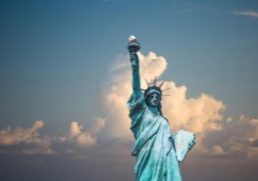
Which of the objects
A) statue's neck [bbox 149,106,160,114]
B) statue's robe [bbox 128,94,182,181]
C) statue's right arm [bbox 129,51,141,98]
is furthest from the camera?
statue's neck [bbox 149,106,160,114]

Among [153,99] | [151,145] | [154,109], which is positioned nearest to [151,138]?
[151,145]

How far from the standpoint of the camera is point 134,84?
19.6 metres

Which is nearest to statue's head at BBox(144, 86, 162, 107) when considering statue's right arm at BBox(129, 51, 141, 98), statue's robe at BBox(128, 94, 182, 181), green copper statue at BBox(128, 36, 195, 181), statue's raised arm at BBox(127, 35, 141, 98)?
green copper statue at BBox(128, 36, 195, 181)

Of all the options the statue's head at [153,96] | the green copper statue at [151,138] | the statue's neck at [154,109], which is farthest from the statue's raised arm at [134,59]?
the statue's neck at [154,109]

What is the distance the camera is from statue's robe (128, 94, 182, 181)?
1917 cm

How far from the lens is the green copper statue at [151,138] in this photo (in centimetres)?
1920

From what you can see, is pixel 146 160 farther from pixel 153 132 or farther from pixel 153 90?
pixel 153 90

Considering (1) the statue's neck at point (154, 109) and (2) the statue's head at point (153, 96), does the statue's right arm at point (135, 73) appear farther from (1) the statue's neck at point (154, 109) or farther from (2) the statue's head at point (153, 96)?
(1) the statue's neck at point (154, 109)

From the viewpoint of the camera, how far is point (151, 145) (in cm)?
1948

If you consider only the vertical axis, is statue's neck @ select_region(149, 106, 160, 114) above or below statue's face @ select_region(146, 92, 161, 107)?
below

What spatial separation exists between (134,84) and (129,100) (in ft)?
2.19

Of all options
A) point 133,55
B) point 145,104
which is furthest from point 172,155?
point 133,55

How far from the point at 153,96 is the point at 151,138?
143cm

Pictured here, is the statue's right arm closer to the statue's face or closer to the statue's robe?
the statue's robe
